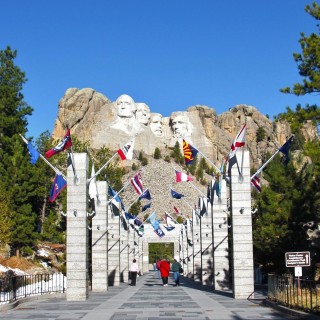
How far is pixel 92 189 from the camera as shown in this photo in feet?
94.0

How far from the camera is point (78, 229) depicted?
2292 cm

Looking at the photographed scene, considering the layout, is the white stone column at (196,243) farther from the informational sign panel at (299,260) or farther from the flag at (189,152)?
the informational sign panel at (299,260)

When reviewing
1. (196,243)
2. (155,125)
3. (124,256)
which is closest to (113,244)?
(124,256)

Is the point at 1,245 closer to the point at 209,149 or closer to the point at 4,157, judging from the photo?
the point at 4,157

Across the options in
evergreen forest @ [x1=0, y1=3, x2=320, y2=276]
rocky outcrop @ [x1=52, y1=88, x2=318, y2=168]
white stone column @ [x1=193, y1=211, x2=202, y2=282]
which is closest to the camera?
evergreen forest @ [x1=0, y1=3, x2=320, y2=276]

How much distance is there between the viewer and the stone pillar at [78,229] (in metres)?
22.3

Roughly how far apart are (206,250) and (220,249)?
7.06 meters

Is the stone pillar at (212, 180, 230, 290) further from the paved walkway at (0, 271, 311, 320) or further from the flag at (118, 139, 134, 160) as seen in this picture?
the paved walkway at (0, 271, 311, 320)

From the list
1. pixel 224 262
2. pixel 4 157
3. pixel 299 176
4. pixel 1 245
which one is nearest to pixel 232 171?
pixel 224 262

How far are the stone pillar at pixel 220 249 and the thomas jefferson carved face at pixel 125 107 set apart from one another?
132m

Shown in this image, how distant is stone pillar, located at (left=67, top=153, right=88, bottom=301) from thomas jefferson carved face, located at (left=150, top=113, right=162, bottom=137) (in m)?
146

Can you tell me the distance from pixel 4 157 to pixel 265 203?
2503cm

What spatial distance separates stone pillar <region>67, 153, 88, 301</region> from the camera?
22.3m

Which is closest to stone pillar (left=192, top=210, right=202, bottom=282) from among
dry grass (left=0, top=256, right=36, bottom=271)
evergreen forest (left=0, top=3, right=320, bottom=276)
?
evergreen forest (left=0, top=3, right=320, bottom=276)
